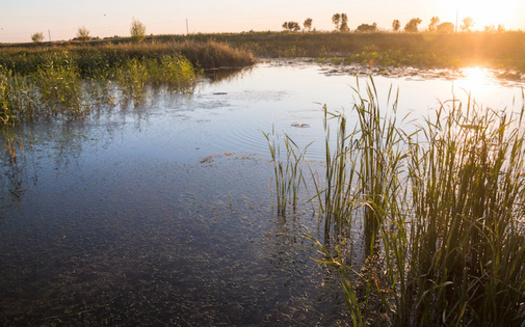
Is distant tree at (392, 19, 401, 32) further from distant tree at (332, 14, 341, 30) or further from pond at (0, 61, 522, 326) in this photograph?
pond at (0, 61, 522, 326)

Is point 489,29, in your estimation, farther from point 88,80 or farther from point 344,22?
point 344,22

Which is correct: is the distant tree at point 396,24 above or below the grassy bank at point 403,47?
above

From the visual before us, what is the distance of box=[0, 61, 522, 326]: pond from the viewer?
7.04 ft

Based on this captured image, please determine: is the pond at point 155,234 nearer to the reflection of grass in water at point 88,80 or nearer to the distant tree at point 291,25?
the reflection of grass in water at point 88,80

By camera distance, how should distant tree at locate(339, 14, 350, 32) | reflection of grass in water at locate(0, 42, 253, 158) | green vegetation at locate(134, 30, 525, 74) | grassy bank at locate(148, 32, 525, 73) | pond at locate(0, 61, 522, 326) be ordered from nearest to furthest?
1. pond at locate(0, 61, 522, 326)
2. reflection of grass in water at locate(0, 42, 253, 158)
3. green vegetation at locate(134, 30, 525, 74)
4. grassy bank at locate(148, 32, 525, 73)
5. distant tree at locate(339, 14, 350, 32)

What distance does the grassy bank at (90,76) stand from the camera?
21.7 ft

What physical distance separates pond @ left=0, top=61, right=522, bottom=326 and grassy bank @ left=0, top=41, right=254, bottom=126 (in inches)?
42.0

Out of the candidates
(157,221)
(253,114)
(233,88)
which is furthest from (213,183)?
(233,88)

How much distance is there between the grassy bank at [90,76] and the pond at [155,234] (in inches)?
42.0

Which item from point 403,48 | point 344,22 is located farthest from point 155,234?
point 344,22

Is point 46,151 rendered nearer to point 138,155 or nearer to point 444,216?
point 138,155

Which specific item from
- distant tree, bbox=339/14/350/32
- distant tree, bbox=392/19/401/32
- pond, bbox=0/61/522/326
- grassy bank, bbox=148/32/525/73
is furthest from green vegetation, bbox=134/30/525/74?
distant tree, bbox=392/19/401/32

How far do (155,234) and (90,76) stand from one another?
11.3m

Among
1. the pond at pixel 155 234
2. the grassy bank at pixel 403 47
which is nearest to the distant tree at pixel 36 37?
the grassy bank at pixel 403 47
